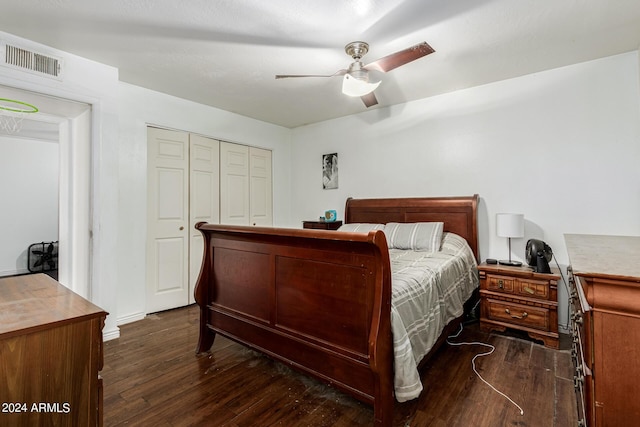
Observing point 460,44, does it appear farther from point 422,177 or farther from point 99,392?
point 99,392

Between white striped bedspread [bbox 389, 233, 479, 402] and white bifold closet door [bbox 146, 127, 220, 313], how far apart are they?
2461 mm

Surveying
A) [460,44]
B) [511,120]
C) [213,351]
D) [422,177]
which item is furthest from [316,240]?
[511,120]

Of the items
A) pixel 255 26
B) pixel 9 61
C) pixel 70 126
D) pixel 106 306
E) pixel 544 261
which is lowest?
pixel 106 306

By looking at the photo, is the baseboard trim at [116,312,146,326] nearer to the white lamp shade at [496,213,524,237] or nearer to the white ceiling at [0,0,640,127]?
the white ceiling at [0,0,640,127]

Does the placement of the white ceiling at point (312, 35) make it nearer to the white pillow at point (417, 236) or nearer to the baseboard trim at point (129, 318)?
the white pillow at point (417, 236)

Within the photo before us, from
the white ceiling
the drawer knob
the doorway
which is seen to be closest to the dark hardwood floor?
the drawer knob

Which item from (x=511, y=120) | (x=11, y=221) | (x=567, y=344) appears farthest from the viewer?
(x=11, y=221)

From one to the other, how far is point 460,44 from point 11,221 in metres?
6.97

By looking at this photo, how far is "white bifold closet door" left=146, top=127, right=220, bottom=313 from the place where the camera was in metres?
3.36

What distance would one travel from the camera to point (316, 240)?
67.5 inches

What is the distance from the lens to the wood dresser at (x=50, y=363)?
981mm

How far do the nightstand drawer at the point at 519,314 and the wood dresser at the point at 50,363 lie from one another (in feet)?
9.73

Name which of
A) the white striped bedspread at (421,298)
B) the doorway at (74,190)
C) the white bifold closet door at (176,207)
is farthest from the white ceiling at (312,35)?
the white striped bedspread at (421,298)

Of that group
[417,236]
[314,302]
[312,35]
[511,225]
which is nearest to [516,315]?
[511,225]
